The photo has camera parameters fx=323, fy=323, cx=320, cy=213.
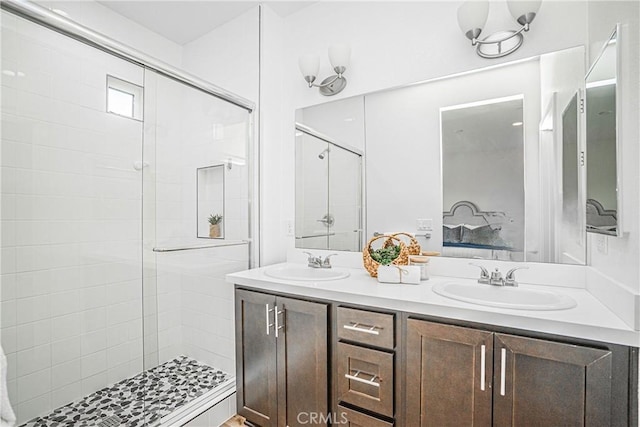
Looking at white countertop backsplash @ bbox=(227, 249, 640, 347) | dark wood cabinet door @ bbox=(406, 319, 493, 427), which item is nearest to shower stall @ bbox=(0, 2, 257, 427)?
white countertop backsplash @ bbox=(227, 249, 640, 347)

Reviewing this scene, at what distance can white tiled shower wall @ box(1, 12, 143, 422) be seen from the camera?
5.38ft

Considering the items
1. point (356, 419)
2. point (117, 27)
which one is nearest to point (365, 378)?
point (356, 419)

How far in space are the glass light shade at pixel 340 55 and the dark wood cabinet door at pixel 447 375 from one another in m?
1.60

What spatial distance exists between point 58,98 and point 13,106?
0.27m

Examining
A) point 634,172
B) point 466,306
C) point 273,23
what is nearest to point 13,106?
point 273,23

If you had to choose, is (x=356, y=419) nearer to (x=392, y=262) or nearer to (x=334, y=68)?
(x=392, y=262)

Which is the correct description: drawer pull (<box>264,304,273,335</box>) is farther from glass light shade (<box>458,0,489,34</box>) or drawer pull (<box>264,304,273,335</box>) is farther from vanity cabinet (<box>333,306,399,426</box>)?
glass light shade (<box>458,0,489,34</box>)

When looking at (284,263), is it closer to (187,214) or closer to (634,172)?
(187,214)

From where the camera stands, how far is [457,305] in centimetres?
119

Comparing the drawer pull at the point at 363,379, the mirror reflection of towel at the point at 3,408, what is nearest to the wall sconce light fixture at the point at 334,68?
the drawer pull at the point at 363,379

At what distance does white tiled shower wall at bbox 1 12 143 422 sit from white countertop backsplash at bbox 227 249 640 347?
A: 879mm

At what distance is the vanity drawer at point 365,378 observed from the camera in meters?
1.32

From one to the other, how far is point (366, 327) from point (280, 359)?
53cm

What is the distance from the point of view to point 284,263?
2295mm
